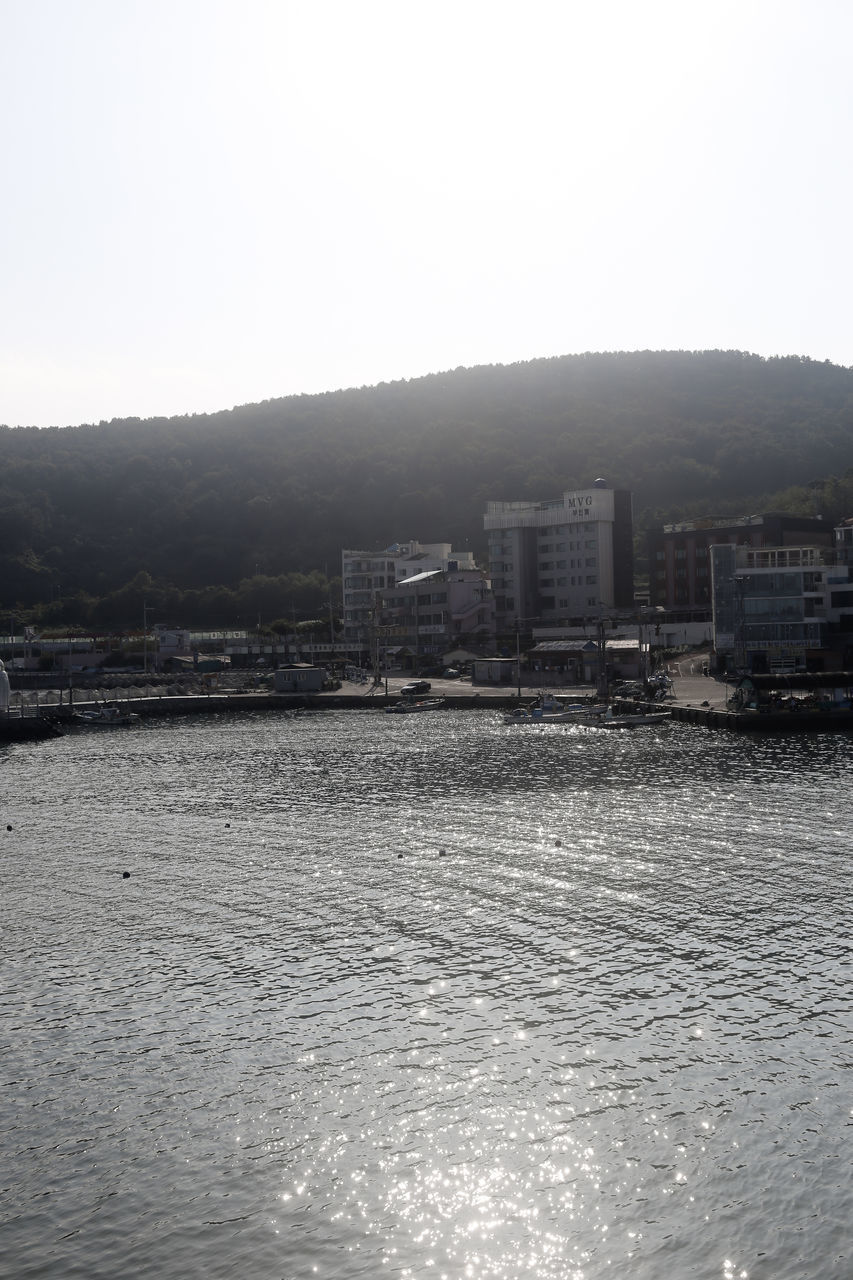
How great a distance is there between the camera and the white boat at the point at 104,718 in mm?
101000

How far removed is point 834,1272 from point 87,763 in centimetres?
6343

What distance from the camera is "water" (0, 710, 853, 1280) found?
640 inches

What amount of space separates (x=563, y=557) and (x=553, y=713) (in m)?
47.1

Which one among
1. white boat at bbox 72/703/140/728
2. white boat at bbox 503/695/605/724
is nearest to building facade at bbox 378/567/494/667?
white boat at bbox 503/695/605/724

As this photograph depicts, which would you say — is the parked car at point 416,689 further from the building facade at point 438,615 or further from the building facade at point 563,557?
the building facade at point 563,557

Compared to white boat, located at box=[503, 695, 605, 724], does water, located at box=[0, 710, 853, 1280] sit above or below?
below

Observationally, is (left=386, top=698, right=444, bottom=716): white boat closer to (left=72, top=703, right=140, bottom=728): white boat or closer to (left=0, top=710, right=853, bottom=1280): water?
(left=72, top=703, right=140, bottom=728): white boat

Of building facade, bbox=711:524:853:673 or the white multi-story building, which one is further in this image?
the white multi-story building

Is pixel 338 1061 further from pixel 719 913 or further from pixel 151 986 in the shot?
pixel 719 913

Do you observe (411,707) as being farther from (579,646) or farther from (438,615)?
(438,615)

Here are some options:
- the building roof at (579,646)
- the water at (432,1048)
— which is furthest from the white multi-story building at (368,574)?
the water at (432,1048)

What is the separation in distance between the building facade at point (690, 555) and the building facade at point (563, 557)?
15.0 feet

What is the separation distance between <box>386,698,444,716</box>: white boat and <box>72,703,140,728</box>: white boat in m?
24.0

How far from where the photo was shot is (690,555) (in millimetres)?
126750
